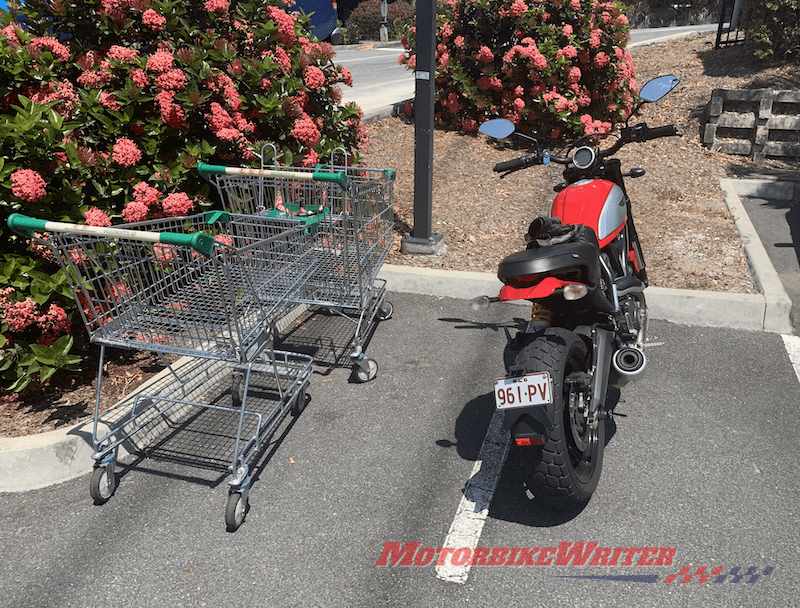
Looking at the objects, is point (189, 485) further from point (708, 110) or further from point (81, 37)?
point (708, 110)

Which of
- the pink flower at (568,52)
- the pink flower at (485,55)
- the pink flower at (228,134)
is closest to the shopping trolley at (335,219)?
the pink flower at (228,134)

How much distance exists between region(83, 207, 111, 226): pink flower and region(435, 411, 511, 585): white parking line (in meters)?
3.06

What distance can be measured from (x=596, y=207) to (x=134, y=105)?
373cm

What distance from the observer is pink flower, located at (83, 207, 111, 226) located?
3.98 meters

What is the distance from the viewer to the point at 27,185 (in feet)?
11.8

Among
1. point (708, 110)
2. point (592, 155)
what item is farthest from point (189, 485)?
point (708, 110)

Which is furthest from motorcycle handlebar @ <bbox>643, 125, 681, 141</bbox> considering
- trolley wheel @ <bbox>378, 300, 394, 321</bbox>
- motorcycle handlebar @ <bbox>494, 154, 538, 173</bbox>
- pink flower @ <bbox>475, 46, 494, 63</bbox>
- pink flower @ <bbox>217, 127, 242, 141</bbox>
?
pink flower @ <bbox>475, 46, 494, 63</bbox>

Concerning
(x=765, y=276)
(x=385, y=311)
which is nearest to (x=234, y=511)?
(x=385, y=311)

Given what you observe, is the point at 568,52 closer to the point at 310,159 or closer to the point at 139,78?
the point at 310,159

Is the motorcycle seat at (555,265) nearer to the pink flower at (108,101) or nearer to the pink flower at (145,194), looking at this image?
the pink flower at (145,194)

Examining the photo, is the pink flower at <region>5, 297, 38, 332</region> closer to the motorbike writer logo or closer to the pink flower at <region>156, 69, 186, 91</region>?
the pink flower at <region>156, 69, 186, 91</region>

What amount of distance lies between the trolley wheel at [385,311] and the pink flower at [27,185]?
2878mm

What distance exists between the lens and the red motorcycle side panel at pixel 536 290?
9.09 ft

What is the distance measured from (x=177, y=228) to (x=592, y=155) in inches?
123
